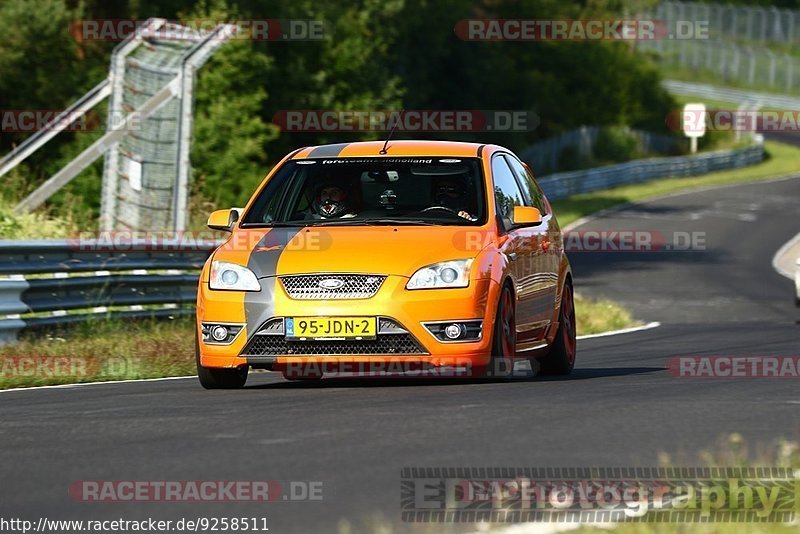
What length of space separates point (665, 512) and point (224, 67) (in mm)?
35129

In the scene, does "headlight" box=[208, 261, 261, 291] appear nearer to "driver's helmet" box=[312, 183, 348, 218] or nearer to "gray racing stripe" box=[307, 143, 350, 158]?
"driver's helmet" box=[312, 183, 348, 218]

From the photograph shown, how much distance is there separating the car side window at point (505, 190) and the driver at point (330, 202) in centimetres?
102

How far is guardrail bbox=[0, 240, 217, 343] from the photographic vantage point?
13852 mm

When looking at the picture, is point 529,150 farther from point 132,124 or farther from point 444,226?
point 444,226

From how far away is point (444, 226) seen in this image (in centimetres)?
1082

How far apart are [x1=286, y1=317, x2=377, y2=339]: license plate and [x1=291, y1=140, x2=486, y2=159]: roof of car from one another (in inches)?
70.2

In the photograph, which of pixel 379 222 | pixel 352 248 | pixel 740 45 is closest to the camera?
pixel 352 248

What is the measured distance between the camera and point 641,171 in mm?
62594

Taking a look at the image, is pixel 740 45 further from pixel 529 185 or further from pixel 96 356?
pixel 96 356

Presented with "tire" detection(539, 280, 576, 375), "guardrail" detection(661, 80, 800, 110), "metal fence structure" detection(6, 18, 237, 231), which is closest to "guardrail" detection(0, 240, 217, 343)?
"tire" detection(539, 280, 576, 375)

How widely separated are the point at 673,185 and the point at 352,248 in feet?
168

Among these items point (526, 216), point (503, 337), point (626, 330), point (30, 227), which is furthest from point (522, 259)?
point (30, 227)

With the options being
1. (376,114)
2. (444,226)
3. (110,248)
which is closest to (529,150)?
(376,114)

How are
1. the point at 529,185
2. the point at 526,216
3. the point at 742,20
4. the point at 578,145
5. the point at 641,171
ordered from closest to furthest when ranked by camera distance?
the point at 526,216 → the point at 529,185 → the point at 641,171 → the point at 578,145 → the point at 742,20
